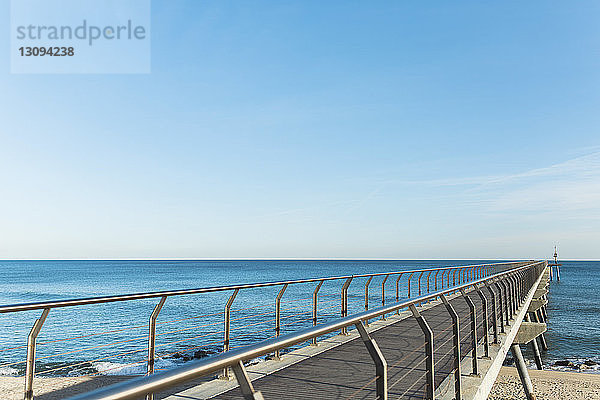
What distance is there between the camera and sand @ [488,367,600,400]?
1527 cm

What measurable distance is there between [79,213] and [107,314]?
54408 millimetres

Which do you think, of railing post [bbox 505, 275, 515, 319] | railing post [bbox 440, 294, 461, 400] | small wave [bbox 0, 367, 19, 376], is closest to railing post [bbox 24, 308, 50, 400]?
railing post [bbox 440, 294, 461, 400]

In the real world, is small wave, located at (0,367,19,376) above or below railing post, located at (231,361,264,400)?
below

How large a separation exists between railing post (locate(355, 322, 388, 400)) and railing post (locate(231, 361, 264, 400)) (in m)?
1.09

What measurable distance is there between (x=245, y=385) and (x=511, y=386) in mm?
17513

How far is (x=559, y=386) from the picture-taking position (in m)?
16.5

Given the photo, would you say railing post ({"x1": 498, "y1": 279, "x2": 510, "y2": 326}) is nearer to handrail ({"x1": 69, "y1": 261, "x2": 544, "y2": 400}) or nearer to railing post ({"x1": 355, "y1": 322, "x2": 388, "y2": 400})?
railing post ({"x1": 355, "y1": 322, "x2": 388, "y2": 400})

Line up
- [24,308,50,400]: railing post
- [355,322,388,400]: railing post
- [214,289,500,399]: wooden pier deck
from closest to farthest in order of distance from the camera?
[355,322,388,400]: railing post, [24,308,50,400]: railing post, [214,289,500,399]: wooden pier deck

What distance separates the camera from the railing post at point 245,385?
167 centimetres

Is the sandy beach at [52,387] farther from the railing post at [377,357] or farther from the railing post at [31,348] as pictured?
the railing post at [377,357]

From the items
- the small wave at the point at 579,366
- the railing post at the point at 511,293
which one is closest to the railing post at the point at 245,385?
the railing post at the point at 511,293

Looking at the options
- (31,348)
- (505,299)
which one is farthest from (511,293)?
(31,348)

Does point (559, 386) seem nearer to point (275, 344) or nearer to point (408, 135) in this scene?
point (408, 135)

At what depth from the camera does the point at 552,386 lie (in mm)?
16500
